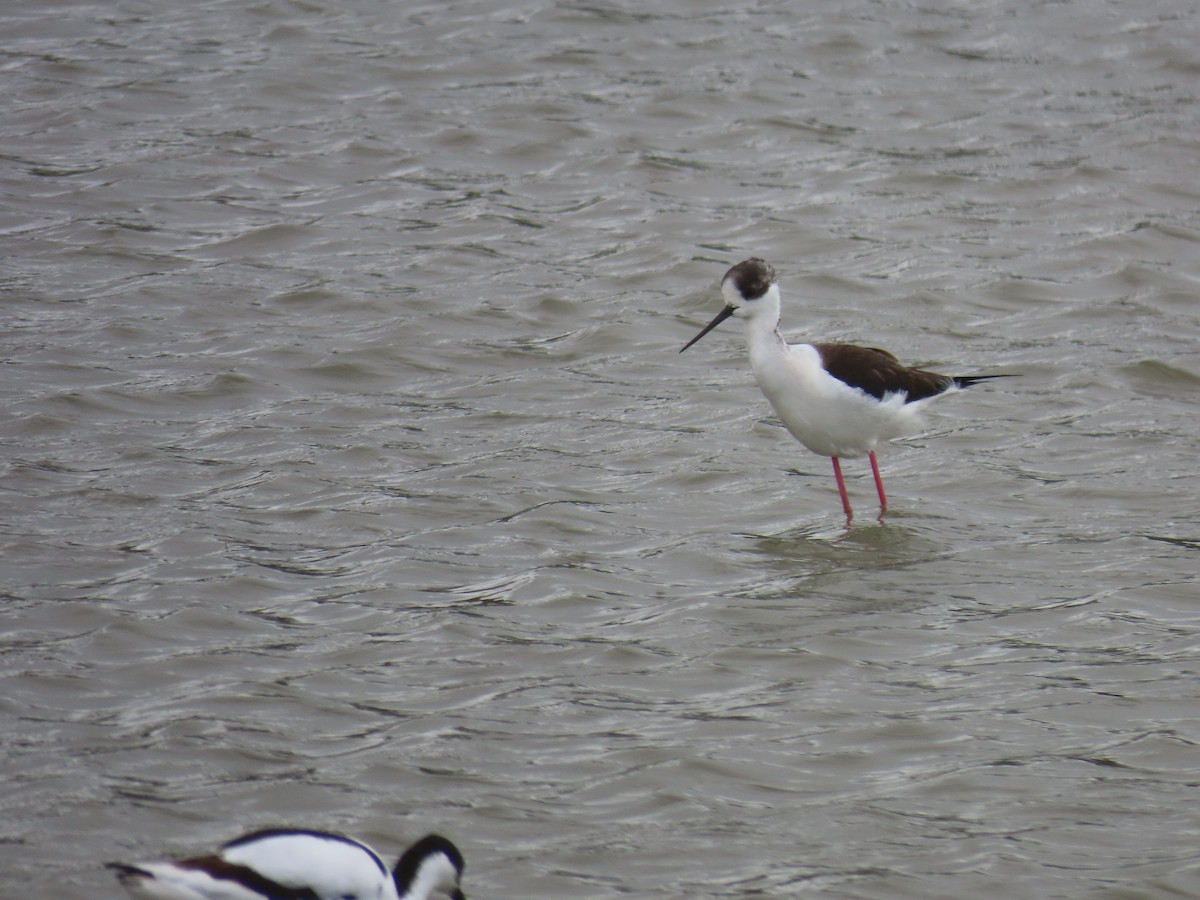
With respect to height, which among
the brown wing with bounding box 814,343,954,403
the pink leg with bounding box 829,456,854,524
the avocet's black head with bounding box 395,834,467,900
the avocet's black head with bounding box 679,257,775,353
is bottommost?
the pink leg with bounding box 829,456,854,524

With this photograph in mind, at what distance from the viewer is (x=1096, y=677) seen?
6418mm

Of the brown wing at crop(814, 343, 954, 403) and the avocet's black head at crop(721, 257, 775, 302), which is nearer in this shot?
the brown wing at crop(814, 343, 954, 403)

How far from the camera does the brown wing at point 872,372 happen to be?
8273mm

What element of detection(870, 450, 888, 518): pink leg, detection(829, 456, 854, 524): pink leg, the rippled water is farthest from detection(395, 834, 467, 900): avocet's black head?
detection(870, 450, 888, 518): pink leg

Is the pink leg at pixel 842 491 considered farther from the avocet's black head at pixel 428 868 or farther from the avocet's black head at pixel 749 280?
the avocet's black head at pixel 428 868

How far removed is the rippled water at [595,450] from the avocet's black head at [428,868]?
38 cm

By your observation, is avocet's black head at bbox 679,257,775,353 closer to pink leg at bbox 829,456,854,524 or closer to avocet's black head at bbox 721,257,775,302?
avocet's black head at bbox 721,257,775,302

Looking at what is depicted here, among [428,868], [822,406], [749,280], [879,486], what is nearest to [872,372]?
[822,406]

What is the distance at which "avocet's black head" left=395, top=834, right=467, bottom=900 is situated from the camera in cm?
468

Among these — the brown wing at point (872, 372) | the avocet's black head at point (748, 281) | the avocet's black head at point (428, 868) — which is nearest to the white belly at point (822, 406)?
the brown wing at point (872, 372)

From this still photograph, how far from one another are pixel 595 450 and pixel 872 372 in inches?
58.4

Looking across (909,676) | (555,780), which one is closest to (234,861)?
(555,780)

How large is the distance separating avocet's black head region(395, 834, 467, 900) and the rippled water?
381 mm

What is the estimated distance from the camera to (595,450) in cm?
879
